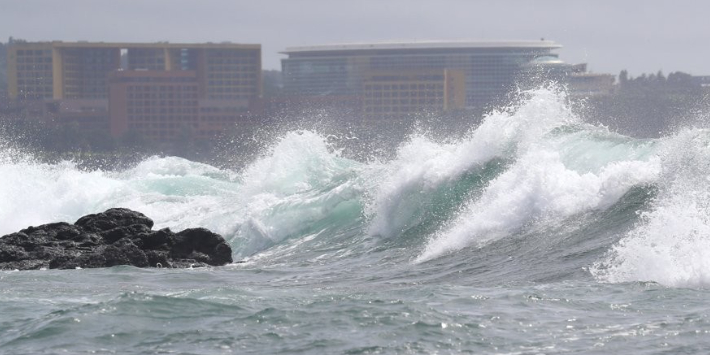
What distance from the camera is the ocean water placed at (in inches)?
573

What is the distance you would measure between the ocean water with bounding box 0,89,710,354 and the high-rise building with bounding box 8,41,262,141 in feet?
355

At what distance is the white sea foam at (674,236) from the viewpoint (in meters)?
17.4

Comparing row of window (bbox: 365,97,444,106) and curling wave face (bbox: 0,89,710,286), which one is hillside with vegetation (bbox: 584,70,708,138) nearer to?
row of window (bbox: 365,97,444,106)

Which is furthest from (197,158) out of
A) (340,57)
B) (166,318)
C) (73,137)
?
(166,318)

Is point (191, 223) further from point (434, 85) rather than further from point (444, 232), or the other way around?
point (434, 85)

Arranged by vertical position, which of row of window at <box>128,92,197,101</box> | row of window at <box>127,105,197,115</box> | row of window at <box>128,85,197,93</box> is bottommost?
row of window at <box>127,105,197,115</box>

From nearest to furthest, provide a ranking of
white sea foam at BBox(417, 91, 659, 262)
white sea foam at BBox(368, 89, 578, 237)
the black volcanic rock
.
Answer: the black volcanic rock, white sea foam at BBox(417, 91, 659, 262), white sea foam at BBox(368, 89, 578, 237)

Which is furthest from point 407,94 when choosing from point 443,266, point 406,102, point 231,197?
point 443,266

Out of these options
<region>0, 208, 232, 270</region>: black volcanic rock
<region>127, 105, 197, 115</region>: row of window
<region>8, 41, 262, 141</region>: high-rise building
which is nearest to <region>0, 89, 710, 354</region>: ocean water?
<region>0, 208, 232, 270</region>: black volcanic rock

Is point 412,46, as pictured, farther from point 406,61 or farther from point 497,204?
point 497,204

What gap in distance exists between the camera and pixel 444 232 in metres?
24.6

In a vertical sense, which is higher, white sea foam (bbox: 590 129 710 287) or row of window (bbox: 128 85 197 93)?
white sea foam (bbox: 590 129 710 287)

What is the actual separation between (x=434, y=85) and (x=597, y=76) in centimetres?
2010

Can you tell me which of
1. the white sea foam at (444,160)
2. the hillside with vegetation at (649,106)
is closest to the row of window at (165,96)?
the hillside with vegetation at (649,106)
